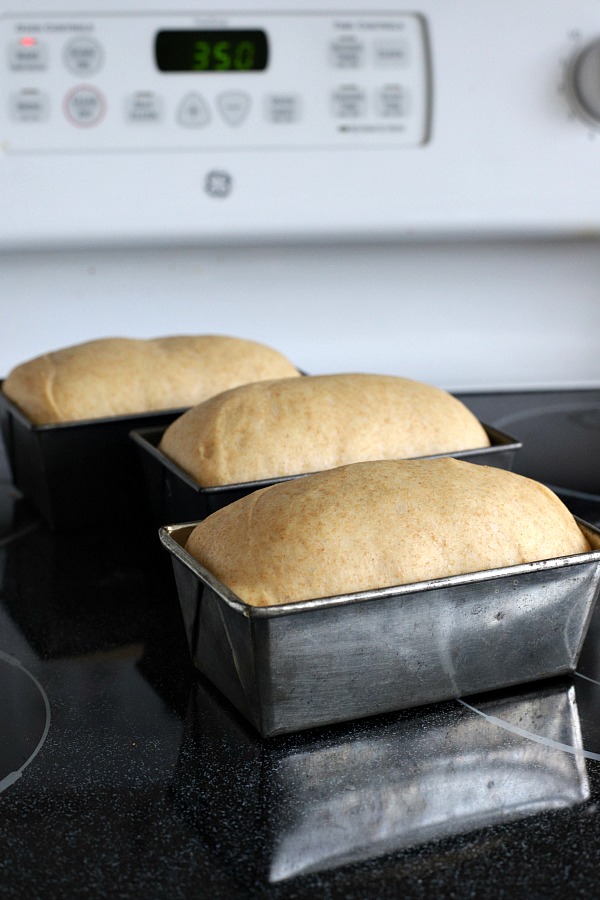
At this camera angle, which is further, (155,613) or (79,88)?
(79,88)

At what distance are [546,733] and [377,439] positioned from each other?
0.29 meters

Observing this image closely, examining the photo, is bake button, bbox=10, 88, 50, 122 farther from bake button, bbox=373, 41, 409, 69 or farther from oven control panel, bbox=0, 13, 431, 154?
bake button, bbox=373, 41, 409, 69

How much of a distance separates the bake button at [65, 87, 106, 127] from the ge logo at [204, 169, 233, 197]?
0.12 meters

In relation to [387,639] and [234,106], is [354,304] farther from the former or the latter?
[387,639]

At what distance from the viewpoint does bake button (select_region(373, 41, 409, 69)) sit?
100 centimetres

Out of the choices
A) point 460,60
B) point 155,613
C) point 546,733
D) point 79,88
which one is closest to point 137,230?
point 79,88

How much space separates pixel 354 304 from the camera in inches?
46.4

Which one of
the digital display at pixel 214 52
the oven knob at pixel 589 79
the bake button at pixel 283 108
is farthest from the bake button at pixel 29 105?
the oven knob at pixel 589 79

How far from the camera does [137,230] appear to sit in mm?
1015

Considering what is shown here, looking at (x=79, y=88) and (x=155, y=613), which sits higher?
(x=79, y=88)

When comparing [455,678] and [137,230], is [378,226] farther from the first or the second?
[455,678]

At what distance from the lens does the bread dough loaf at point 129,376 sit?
855 mm

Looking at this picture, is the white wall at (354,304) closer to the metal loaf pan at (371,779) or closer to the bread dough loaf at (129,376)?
the bread dough loaf at (129,376)

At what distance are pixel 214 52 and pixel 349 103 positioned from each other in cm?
15
